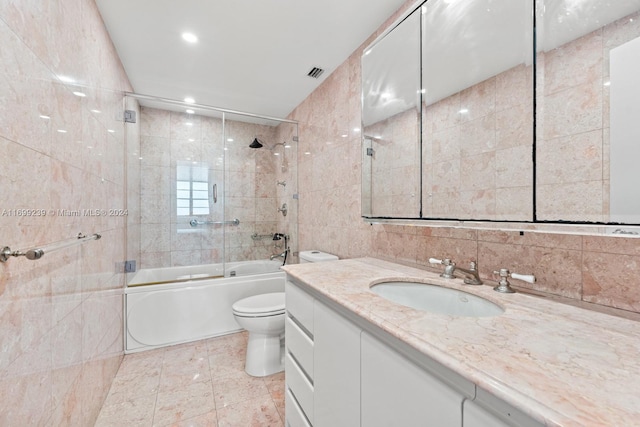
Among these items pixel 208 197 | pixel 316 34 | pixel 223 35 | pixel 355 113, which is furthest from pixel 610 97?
pixel 208 197

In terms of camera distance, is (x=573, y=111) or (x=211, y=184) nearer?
(x=573, y=111)

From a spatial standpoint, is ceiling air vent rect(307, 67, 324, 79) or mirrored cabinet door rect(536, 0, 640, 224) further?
ceiling air vent rect(307, 67, 324, 79)

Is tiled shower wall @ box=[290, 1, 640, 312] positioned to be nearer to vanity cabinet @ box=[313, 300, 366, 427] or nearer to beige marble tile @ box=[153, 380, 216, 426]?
vanity cabinet @ box=[313, 300, 366, 427]

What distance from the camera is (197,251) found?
9.95 ft

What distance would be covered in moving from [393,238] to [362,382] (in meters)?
1.00

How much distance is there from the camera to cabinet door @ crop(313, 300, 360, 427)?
2.88ft

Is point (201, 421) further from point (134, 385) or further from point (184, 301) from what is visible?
point (184, 301)

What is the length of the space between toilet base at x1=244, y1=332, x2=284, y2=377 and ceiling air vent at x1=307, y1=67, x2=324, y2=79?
87.6 inches

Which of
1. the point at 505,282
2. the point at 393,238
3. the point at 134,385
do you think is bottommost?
the point at 134,385

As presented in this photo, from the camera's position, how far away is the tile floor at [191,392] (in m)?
1.53

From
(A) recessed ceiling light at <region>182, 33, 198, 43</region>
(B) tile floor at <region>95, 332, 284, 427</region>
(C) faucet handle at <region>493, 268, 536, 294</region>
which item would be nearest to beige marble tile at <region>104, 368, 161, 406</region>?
(B) tile floor at <region>95, 332, 284, 427</region>

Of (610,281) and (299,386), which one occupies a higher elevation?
(610,281)

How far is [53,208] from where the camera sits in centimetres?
103

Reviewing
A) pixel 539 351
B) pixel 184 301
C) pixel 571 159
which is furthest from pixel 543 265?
pixel 184 301
